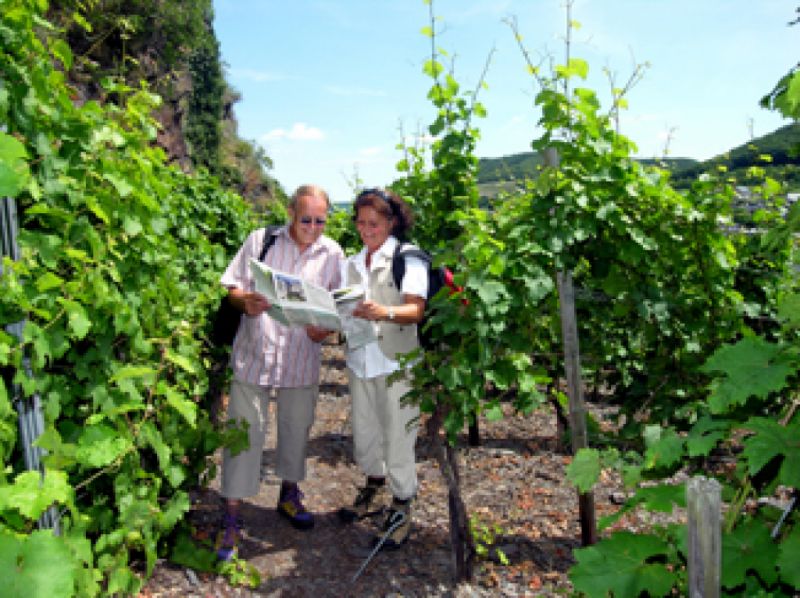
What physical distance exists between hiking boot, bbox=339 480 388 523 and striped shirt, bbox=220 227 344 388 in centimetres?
98

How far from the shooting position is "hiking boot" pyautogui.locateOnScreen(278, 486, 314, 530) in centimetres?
399

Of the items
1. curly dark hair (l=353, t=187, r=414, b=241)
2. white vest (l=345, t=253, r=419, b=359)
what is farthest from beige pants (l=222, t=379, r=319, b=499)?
curly dark hair (l=353, t=187, r=414, b=241)

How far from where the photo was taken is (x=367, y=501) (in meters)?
4.14

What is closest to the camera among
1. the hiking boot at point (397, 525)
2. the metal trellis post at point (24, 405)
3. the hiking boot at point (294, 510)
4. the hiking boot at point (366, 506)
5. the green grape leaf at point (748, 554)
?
the green grape leaf at point (748, 554)

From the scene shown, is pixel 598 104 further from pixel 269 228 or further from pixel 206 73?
pixel 206 73

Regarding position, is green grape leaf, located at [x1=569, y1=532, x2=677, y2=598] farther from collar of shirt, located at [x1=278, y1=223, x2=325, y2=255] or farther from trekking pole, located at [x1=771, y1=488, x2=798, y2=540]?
collar of shirt, located at [x1=278, y1=223, x2=325, y2=255]

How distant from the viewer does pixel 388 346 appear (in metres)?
3.49

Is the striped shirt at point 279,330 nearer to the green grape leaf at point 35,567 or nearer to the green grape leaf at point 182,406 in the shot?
the green grape leaf at point 182,406

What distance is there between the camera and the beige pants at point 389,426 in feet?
11.8

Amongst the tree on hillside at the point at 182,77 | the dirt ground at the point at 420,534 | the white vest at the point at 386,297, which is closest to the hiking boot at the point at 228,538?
the dirt ground at the point at 420,534

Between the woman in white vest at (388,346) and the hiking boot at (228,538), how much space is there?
89 cm

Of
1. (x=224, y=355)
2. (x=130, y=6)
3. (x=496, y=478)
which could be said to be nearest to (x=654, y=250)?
(x=496, y=478)

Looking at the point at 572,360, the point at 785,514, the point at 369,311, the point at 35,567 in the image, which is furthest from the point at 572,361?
the point at 35,567

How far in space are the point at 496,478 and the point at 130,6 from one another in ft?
93.6
